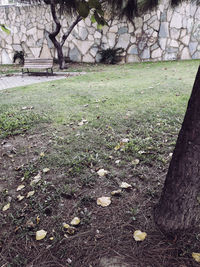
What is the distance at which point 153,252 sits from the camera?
141 cm

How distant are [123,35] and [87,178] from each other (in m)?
10.6

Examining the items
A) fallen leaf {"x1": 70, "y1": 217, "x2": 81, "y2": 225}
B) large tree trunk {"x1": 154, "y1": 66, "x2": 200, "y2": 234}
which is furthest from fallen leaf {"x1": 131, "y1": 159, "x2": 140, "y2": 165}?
fallen leaf {"x1": 70, "y1": 217, "x2": 81, "y2": 225}

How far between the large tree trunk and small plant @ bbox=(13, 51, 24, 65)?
13079mm

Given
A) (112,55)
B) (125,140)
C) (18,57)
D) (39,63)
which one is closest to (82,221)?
(125,140)

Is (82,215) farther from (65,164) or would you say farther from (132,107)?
(132,107)

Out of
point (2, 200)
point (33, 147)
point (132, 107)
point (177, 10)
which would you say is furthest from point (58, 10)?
point (2, 200)

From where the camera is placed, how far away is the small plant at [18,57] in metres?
12.5

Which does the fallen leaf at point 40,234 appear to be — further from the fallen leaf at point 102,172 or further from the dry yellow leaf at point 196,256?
the dry yellow leaf at point 196,256

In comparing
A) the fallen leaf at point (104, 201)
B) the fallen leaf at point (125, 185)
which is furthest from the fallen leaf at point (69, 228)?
the fallen leaf at point (125, 185)

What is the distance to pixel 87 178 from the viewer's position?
215 centimetres

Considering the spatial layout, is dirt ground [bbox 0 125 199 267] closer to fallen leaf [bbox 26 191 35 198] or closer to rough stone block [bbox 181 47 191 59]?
fallen leaf [bbox 26 191 35 198]

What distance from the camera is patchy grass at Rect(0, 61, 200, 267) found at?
4.74 ft

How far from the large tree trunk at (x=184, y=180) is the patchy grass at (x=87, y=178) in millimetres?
106

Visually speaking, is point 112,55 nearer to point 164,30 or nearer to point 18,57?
point 164,30
